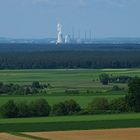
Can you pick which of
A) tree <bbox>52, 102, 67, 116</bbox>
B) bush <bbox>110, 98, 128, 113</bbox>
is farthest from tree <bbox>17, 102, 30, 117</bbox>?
bush <bbox>110, 98, 128, 113</bbox>

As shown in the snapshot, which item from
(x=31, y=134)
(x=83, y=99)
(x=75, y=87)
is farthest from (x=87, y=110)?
(x=75, y=87)

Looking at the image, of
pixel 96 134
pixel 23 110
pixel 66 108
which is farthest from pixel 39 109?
pixel 96 134

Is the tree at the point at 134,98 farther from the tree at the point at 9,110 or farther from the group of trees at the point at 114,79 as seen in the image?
the group of trees at the point at 114,79

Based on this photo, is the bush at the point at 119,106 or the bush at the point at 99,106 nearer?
the bush at the point at 99,106

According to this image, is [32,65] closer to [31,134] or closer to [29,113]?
[29,113]

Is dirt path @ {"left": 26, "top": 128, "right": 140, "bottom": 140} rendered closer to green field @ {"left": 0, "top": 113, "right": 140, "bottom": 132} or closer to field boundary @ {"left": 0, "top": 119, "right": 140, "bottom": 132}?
field boundary @ {"left": 0, "top": 119, "right": 140, "bottom": 132}

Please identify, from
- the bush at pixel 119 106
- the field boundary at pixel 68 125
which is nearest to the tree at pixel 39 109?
the bush at pixel 119 106
